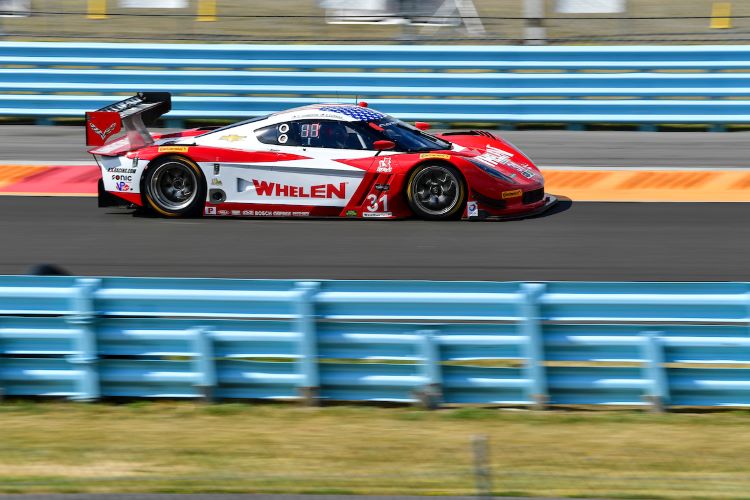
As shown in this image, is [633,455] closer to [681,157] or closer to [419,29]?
[681,157]

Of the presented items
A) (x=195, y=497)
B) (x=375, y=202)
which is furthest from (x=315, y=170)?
(x=195, y=497)

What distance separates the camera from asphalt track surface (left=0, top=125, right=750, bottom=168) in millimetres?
15086

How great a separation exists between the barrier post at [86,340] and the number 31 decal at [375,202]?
4.93 metres

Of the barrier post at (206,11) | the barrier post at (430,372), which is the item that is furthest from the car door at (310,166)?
the barrier post at (206,11)

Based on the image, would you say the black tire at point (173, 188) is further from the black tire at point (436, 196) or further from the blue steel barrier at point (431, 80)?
the blue steel barrier at point (431, 80)

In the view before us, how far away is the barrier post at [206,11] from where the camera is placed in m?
19.6

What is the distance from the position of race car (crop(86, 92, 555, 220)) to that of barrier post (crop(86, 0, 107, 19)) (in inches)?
320

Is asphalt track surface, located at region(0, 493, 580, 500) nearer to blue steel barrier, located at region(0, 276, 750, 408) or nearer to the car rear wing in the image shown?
blue steel barrier, located at region(0, 276, 750, 408)

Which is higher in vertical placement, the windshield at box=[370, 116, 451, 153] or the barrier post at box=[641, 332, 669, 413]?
the windshield at box=[370, 116, 451, 153]

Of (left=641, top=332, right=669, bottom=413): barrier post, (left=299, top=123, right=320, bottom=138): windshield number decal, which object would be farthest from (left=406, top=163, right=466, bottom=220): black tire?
(left=641, top=332, right=669, bottom=413): barrier post

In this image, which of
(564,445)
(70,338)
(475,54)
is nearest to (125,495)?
(70,338)

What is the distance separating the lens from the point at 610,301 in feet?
22.4

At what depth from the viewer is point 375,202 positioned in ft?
38.4

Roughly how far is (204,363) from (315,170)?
16.1ft
